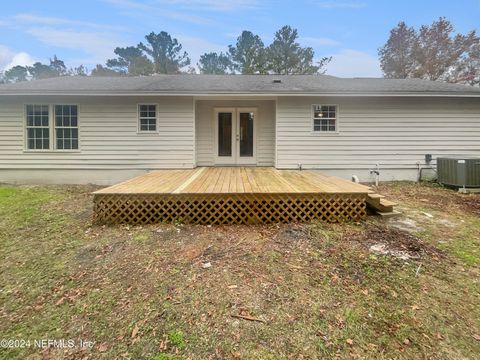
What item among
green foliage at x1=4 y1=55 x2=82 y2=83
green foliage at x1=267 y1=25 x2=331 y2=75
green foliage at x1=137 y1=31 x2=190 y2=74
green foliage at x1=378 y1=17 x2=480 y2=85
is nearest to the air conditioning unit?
green foliage at x1=267 y1=25 x2=331 y2=75

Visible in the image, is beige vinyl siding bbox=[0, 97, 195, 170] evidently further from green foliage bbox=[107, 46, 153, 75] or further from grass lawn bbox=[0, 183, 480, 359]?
green foliage bbox=[107, 46, 153, 75]

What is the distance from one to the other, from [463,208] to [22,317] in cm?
779

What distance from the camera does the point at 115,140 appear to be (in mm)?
8773

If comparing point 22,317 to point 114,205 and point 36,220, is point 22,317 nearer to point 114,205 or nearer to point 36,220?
point 114,205

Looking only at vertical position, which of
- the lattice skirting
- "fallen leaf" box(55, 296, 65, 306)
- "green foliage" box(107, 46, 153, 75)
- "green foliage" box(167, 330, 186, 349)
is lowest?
"green foliage" box(167, 330, 186, 349)

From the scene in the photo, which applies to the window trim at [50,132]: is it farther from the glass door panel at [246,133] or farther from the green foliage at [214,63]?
the green foliage at [214,63]

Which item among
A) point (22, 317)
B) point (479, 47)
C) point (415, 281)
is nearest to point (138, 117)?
point (22, 317)

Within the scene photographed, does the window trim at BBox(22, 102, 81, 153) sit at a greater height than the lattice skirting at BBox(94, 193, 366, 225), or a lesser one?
greater

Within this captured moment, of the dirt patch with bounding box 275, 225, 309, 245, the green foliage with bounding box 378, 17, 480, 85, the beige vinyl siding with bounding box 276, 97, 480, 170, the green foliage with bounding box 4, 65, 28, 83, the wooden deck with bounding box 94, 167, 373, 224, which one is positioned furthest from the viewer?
the green foliage with bounding box 4, 65, 28, 83

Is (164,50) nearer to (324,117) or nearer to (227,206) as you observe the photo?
(324,117)

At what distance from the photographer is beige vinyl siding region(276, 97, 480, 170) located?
344 inches

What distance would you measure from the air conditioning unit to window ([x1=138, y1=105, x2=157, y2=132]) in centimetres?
893

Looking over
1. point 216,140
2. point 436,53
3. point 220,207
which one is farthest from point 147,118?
point 436,53

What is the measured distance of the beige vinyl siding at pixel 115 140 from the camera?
862 centimetres
